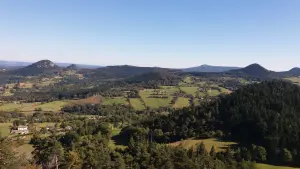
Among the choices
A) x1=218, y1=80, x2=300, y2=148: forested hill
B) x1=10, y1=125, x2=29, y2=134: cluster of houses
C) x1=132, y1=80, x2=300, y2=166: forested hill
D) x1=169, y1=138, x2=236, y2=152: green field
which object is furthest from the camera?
x1=10, y1=125, x2=29, y2=134: cluster of houses

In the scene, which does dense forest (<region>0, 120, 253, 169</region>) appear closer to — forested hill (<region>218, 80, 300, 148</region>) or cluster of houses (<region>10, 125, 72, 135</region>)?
forested hill (<region>218, 80, 300, 148</region>)

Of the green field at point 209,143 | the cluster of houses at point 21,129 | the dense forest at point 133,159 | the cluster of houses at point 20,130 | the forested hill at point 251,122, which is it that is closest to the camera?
the dense forest at point 133,159

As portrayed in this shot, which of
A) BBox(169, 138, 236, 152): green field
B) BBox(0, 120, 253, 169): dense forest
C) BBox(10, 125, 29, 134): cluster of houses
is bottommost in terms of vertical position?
BBox(10, 125, 29, 134): cluster of houses

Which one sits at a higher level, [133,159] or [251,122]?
[251,122]

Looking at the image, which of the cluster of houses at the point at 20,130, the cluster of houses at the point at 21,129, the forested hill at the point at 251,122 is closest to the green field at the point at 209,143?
the forested hill at the point at 251,122

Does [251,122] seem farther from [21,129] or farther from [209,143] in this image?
[21,129]

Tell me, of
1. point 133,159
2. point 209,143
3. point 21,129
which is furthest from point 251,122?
point 21,129

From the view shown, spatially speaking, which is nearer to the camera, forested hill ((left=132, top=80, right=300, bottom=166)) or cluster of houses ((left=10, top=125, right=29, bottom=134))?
forested hill ((left=132, top=80, right=300, bottom=166))

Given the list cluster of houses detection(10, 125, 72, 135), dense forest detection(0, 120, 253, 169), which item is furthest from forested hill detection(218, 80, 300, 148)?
cluster of houses detection(10, 125, 72, 135)

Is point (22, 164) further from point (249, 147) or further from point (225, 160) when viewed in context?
point (249, 147)

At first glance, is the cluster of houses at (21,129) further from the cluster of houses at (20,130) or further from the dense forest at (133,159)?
the dense forest at (133,159)

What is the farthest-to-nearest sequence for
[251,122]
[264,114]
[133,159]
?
[264,114]
[251,122]
[133,159]

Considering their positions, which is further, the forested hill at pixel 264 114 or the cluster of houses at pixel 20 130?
the cluster of houses at pixel 20 130
